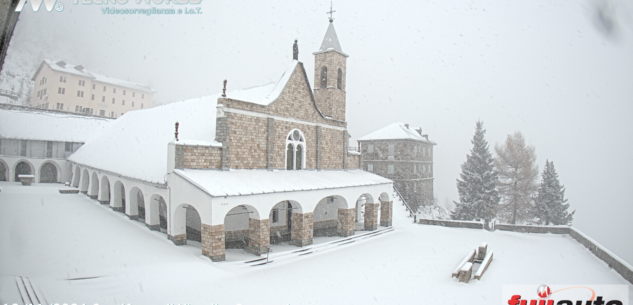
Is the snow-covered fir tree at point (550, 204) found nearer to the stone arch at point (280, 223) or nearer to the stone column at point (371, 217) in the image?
the stone column at point (371, 217)

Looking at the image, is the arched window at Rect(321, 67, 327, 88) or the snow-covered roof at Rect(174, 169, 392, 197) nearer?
the snow-covered roof at Rect(174, 169, 392, 197)

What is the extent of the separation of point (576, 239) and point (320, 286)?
18.7m

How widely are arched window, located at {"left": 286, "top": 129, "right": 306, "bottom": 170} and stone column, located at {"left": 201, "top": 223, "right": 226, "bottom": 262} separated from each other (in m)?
6.73

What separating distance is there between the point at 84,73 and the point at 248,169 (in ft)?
143

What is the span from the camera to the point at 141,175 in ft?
55.0

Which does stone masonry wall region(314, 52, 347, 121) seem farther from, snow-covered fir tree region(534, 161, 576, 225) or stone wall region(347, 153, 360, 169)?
snow-covered fir tree region(534, 161, 576, 225)

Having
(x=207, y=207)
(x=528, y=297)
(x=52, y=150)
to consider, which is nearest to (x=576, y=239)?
(x=528, y=297)

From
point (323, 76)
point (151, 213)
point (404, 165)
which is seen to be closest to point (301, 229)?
point (151, 213)

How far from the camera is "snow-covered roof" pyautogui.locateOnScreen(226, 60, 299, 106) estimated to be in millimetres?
17906

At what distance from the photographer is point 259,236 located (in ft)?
47.9

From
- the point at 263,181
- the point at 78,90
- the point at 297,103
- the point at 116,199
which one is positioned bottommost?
the point at 116,199
